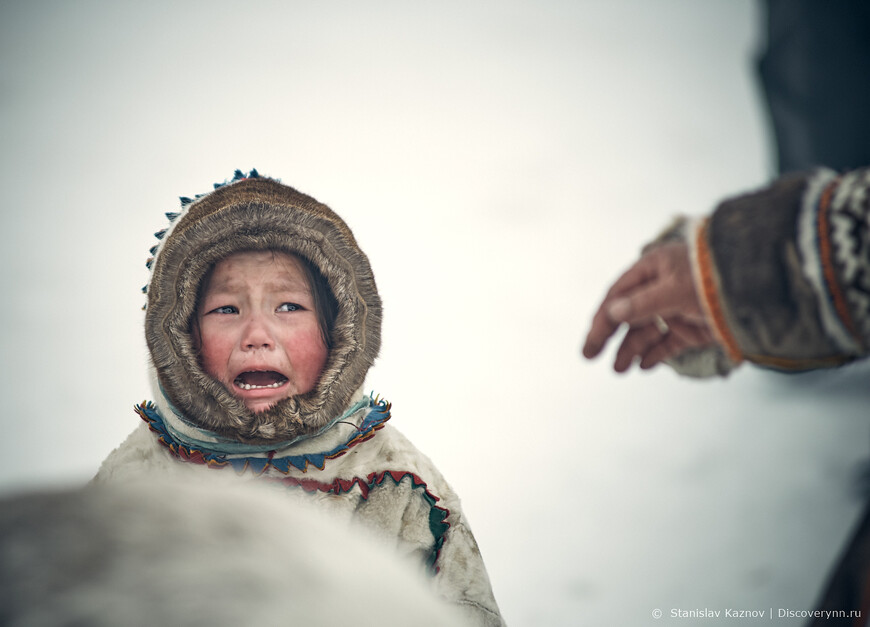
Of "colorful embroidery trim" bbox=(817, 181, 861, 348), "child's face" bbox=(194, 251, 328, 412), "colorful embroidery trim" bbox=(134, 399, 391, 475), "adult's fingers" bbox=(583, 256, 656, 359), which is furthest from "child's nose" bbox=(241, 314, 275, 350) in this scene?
"colorful embroidery trim" bbox=(817, 181, 861, 348)

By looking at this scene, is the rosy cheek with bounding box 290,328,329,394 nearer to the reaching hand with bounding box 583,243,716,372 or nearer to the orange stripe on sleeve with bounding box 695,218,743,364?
the reaching hand with bounding box 583,243,716,372

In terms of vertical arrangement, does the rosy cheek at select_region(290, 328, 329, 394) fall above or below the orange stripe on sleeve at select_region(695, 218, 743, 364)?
below

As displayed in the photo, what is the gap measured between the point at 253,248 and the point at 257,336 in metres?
0.23

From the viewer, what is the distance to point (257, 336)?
1141 millimetres

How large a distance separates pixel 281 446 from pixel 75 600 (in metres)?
0.94

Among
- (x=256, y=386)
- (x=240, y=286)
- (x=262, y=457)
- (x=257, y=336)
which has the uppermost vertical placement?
(x=240, y=286)

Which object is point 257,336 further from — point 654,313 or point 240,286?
point 654,313

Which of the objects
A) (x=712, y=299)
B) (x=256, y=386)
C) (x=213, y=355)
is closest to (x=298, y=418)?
(x=256, y=386)

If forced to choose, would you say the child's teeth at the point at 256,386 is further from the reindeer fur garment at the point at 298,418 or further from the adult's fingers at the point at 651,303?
the adult's fingers at the point at 651,303

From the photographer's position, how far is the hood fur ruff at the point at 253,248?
3.76ft

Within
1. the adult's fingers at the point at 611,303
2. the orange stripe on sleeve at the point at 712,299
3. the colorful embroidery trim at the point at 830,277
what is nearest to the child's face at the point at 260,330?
the adult's fingers at the point at 611,303

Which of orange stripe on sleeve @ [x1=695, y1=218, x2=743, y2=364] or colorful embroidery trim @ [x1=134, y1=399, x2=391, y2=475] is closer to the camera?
orange stripe on sleeve @ [x1=695, y1=218, x2=743, y2=364]

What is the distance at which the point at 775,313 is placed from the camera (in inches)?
26.4

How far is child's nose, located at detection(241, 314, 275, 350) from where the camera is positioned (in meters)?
1.14
